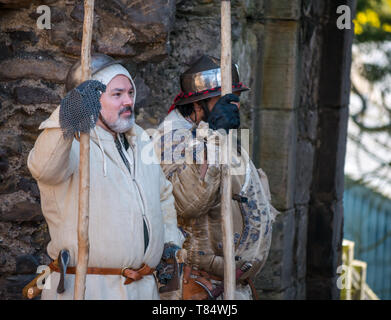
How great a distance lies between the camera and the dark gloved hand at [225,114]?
384cm

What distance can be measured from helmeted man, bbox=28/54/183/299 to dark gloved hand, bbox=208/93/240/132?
369mm

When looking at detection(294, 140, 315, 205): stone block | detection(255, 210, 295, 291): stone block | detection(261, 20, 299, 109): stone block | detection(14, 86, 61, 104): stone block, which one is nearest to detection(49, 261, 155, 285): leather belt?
detection(14, 86, 61, 104): stone block

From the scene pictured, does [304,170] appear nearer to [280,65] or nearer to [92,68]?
[280,65]

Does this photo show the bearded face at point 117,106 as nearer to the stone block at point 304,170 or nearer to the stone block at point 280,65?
the stone block at point 280,65

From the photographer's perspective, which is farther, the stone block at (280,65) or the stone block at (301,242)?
the stone block at (301,242)

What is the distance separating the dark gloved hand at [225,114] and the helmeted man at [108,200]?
37cm

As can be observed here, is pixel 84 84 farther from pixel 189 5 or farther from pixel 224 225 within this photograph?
pixel 189 5

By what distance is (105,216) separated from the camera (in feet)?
11.6

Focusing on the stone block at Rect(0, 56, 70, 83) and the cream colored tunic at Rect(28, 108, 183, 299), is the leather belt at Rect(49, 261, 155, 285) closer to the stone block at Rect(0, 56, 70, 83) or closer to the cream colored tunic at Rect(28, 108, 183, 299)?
the cream colored tunic at Rect(28, 108, 183, 299)

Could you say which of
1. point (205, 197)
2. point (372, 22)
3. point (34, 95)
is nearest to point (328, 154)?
point (205, 197)

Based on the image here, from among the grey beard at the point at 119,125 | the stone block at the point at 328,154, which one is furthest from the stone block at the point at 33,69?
the stone block at the point at 328,154

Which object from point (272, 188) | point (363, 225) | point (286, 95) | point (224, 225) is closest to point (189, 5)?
point (286, 95)

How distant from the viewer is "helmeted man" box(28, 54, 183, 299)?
3447 mm

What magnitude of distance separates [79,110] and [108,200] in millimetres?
476
